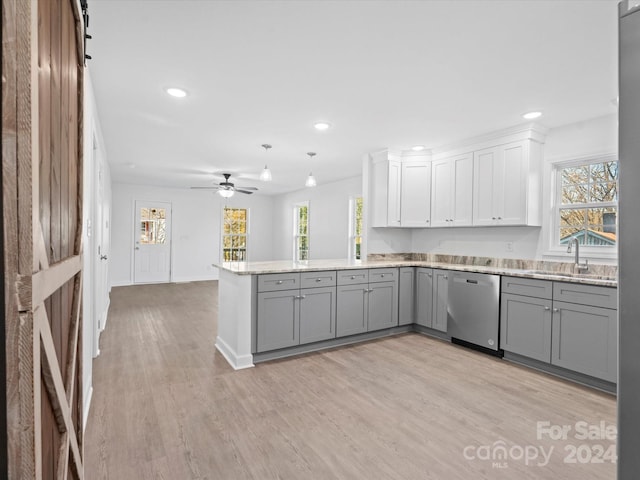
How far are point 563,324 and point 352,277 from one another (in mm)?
2032

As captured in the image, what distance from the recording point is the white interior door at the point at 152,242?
832 centimetres

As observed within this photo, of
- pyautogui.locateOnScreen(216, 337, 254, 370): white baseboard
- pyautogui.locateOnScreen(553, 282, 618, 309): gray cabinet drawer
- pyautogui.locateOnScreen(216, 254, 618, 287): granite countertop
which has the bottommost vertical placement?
pyautogui.locateOnScreen(216, 337, 254, 370): white baseboard

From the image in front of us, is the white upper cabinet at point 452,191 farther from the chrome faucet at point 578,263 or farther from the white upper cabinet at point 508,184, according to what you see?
the chrome faucet at point 578,263

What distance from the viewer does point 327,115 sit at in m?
3.53

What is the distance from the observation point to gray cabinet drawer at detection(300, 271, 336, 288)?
11.9 feet

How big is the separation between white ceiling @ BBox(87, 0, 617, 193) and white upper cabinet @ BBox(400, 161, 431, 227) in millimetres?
621

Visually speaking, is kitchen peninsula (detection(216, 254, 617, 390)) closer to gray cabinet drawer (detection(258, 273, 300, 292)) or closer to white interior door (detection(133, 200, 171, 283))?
gray cabinet drawer (detection(258, 273, 300, 292))

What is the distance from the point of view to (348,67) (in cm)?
252

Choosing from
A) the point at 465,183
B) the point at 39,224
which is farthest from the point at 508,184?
the point at 39,224

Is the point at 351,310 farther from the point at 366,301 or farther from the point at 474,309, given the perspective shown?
the point at 474,309

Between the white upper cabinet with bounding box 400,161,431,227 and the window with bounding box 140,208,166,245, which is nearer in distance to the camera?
the white upper cabinet with bounding box 400,161,431,227

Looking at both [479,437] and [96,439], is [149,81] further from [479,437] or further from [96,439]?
[479,437]

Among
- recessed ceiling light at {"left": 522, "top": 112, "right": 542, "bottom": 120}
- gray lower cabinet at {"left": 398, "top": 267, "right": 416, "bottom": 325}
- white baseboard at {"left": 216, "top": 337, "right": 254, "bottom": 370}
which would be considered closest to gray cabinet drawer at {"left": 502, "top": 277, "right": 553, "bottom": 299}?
gray lower cabinet at {"left": 398, "top": 267, "right": 416, "bottom": 325}

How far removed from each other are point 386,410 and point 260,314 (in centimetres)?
146
